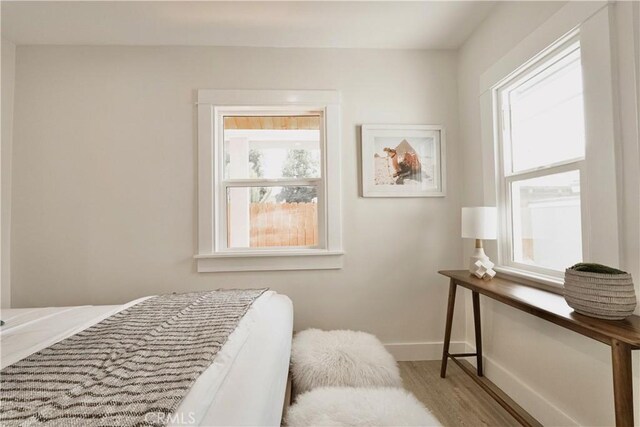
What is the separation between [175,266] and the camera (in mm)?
2266

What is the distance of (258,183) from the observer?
238 cm

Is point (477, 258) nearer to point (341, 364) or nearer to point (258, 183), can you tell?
point (341, 364)

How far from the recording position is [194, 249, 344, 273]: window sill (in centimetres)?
226

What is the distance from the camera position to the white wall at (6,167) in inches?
85.5

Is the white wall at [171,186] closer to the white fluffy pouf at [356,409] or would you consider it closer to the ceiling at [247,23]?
the ceiling at [247,23]

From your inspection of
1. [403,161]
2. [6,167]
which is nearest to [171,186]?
[6,167]

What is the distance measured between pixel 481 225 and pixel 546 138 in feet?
2.01

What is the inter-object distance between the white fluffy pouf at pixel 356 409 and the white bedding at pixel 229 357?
0.16 metres

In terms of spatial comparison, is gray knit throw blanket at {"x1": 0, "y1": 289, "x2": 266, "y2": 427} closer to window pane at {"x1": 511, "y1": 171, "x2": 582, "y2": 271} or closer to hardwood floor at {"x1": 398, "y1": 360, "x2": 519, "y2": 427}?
hardwood floor at {"x1": 398, "y1": 360, "x2": 519, "y2": 427}

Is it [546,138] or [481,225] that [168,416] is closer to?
[481,225]

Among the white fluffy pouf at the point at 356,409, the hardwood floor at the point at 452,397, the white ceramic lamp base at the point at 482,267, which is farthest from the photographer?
the white ceramic lamp base at the point at 482,267

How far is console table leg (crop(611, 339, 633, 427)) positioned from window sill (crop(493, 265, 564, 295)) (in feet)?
1.86

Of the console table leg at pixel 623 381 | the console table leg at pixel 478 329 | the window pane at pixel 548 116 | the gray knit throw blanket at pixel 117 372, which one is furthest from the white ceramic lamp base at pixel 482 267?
the gray knit throw blanket at pixel 117 372

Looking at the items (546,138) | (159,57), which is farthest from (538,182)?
(159,57)
